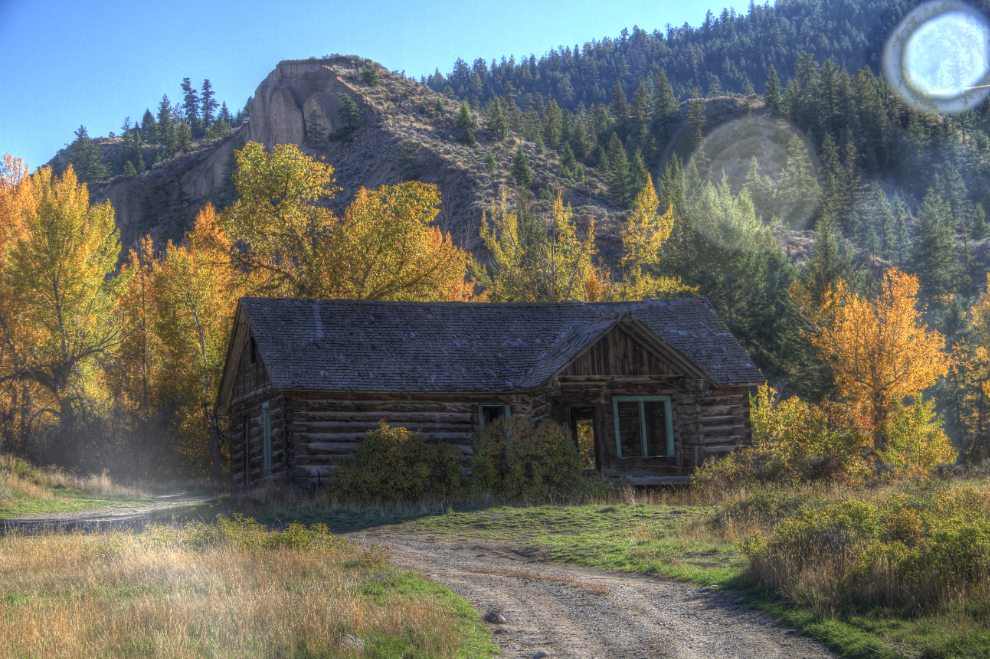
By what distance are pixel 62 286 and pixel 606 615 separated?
107 feet

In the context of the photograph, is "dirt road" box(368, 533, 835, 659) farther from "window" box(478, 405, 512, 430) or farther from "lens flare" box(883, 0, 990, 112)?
"lens flare" box(883, 0, 990, 112)

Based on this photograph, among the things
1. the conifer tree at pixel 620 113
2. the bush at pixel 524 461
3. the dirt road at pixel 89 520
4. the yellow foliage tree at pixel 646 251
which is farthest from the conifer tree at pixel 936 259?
the dirt road at pixel 89 520

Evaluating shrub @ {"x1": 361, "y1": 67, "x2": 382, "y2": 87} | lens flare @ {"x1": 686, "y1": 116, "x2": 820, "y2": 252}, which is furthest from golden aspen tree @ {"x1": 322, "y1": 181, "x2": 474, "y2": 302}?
shrub @ {"x1": 361, "y1": 67, "x2": 382, "y2": 87}

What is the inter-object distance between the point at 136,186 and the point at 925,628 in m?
109

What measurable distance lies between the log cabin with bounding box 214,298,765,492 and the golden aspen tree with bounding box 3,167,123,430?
512 inches

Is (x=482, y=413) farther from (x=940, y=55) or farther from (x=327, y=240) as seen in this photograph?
(x=940, y=55)

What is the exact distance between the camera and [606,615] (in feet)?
31.9

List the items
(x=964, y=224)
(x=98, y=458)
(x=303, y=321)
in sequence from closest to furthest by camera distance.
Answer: (x=303, y=321) → (x=98, y=458) → (x=964, y=224)

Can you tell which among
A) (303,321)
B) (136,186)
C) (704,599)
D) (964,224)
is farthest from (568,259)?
(136,186)

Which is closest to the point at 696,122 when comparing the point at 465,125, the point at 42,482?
the point at 465,125

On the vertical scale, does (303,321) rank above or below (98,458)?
above

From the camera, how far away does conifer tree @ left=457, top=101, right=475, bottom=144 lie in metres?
90.8

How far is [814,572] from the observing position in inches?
391

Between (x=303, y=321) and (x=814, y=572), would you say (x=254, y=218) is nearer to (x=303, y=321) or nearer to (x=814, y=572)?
(x=303, y=321)
